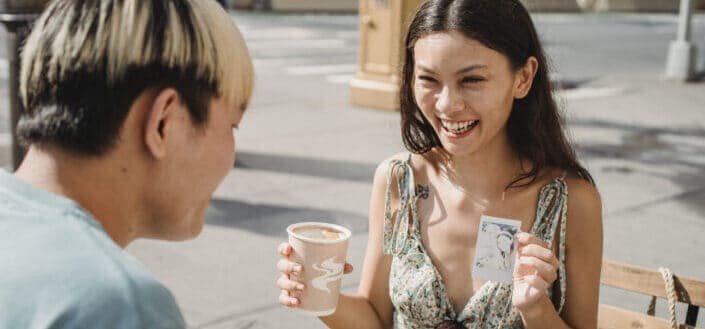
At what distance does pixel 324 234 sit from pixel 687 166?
6.32 m

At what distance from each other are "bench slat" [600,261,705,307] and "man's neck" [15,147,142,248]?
196 cm

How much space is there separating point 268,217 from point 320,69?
8.16m

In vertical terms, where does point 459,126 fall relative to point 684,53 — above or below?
above

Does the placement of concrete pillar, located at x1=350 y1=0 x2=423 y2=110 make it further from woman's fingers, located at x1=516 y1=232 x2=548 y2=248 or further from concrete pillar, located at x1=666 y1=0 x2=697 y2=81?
woman's fingers, located at x1=516 y1=232 x2=548 y2=248

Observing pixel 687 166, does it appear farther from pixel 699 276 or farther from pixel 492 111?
pixel 492 111

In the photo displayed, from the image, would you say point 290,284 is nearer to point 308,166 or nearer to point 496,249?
point 496,249

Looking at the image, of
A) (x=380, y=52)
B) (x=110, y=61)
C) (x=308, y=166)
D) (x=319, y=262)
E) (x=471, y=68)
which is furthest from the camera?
(x=380, y=52)

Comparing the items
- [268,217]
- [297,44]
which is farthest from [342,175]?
[297,44]

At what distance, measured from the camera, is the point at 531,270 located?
7.00 ft

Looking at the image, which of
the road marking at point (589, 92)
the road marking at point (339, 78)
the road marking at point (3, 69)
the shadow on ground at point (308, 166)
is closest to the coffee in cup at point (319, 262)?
the shadow on ground at point (308, 166)

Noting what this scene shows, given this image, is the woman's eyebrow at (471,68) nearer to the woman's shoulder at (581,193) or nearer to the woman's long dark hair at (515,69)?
the woman's long dark hair at (515,69)

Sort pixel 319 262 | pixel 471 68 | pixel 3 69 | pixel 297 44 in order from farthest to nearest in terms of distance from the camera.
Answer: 1. pixel 297 44
2. pixel 3 69
3. pixel 471 68
4. pixel 319 262

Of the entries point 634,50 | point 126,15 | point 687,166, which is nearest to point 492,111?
point 126,15

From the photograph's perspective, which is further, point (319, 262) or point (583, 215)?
point (583, 215)
